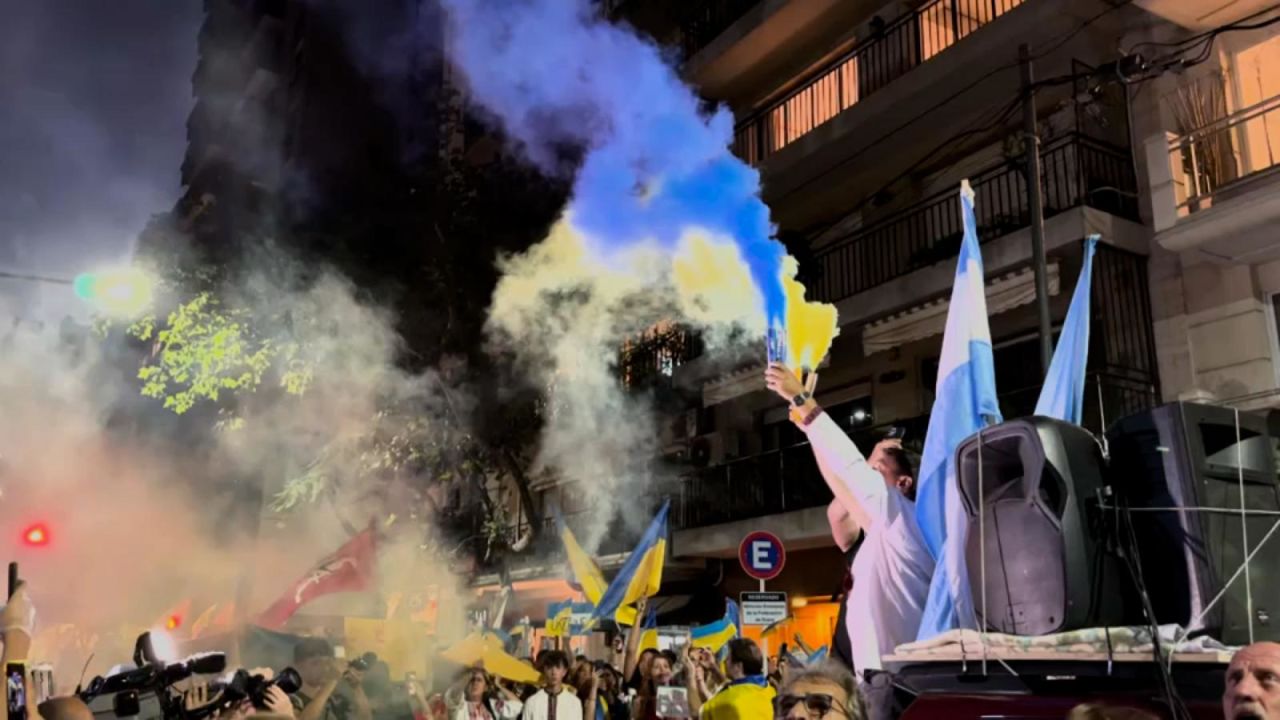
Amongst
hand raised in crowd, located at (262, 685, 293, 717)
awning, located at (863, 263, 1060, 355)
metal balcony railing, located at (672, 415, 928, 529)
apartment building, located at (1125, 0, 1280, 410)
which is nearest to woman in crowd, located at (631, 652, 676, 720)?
hand raised in crowd, located at (262, 685, 293, 717)

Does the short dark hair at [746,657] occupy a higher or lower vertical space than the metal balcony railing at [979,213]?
lower

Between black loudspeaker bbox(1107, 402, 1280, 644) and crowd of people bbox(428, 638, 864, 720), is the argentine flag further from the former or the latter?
crowd of people bbox(428, 638, 864, 720)

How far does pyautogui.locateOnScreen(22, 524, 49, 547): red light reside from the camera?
1354 cm

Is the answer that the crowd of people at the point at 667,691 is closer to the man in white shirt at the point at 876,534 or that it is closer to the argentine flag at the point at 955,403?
the man in white shirt at the point at 876,534

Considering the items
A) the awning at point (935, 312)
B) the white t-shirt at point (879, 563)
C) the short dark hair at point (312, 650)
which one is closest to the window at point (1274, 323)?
the awning at point (935, 312)

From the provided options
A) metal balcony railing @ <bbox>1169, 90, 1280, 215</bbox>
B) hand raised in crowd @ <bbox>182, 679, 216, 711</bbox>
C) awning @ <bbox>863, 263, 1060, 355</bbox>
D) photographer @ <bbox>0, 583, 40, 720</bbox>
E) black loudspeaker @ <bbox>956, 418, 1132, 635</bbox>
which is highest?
metal balcony railing @ <bbox>1169, 90, 1280, 215</bbox>

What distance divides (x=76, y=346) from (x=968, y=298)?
2137 centimetres

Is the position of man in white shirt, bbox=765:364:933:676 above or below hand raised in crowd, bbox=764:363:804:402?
below

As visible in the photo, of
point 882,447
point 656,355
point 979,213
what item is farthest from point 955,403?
point 656,355

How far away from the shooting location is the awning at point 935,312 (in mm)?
11773

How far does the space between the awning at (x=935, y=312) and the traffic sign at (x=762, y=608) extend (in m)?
4.43

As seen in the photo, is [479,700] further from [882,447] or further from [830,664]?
[830,664]

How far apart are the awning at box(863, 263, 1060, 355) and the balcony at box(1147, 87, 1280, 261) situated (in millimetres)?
1338

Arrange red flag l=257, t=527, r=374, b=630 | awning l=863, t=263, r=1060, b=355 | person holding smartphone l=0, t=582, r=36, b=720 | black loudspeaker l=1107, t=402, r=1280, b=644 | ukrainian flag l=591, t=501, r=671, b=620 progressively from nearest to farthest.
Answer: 1. black loudspeaker l=1107, t=402, r=1280, b=644
2. person holding smartphone l=0, t=582, r=36, b=720
3. awning l=863, t=263, r=1060, b=355
4. ukrainian flag l=591, t=501, r=671, b=620
5. red flag l=257, t=527, r=374, b=630
